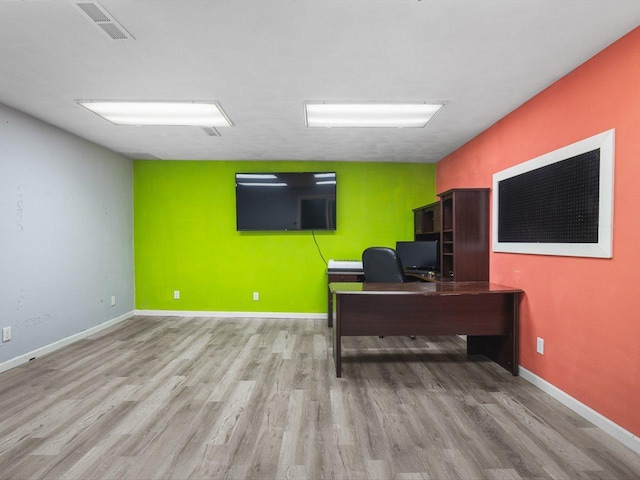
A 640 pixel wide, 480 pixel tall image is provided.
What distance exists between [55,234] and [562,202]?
4.98 meters

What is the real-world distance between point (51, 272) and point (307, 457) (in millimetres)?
3507

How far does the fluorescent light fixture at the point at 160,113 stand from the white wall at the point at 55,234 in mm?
854

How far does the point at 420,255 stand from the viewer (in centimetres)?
477

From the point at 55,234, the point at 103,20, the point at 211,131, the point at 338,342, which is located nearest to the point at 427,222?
the point at 338,342

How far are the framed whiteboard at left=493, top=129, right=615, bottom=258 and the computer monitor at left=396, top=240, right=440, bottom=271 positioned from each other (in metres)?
1.24

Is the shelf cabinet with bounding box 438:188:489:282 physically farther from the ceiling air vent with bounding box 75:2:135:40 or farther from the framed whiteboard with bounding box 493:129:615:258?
the ceiling air vent with bounding box 75:2:135:40

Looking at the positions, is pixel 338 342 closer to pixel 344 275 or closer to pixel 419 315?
pixel 419 315

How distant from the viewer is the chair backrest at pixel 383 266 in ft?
11.9

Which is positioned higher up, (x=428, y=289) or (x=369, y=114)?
(x=369, y=114)

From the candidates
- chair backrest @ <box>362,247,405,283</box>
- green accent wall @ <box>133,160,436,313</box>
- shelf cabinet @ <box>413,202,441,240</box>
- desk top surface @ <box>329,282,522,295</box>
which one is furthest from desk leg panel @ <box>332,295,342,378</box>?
green accent wall @ <box>133,160,436,313</box>

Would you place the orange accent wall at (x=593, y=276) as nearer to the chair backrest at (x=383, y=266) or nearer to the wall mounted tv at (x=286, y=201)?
the chair backrest at (x=383, y=266)

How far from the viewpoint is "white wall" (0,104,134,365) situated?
3.19 meters

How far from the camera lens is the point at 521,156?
3066mm

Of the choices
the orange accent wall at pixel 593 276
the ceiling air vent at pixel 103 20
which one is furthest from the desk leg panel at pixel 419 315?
the ceiling air vent at pixel 103 20
